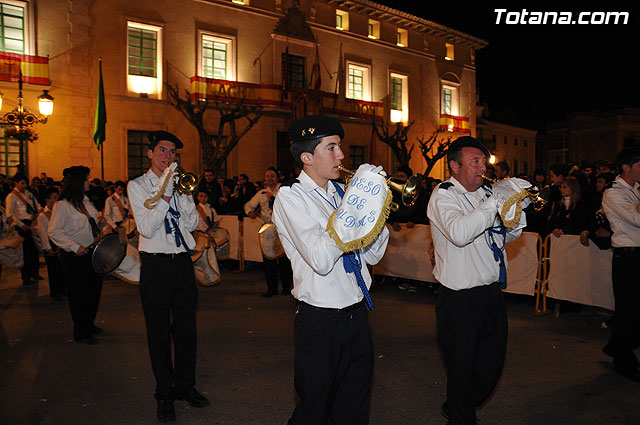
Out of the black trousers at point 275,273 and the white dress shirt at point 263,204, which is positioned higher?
the white dress shirt at point 263,204

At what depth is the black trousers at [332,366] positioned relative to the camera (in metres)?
2.63

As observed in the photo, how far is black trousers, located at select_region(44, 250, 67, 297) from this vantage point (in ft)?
29.8

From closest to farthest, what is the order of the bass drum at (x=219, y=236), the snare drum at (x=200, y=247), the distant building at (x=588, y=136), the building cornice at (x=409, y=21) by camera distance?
the snare drum at (x=200, y=247), the bass drum at (x=219, y=236), the building cornice at (x=409, y=21), the distant building at (x=588, y=136)

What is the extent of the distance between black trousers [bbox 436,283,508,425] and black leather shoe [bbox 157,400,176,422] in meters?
2.37

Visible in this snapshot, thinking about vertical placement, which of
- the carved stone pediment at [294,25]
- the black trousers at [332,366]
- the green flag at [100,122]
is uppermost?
the carved stone pediment at [294,25]

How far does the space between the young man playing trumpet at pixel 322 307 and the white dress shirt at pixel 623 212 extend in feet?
12.1

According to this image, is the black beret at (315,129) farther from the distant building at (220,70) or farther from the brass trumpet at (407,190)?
the distant building at (220,70)

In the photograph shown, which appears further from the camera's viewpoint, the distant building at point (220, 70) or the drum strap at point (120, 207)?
the distant building at point (220, 70)

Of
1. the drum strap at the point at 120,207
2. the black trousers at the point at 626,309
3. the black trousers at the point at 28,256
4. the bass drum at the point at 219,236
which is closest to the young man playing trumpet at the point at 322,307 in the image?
the black trousers at the point at 626,309

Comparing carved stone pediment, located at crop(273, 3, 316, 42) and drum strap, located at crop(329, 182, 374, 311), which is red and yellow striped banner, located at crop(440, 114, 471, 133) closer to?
carved stone pediment, located at crop(273, 3, 316, 42)

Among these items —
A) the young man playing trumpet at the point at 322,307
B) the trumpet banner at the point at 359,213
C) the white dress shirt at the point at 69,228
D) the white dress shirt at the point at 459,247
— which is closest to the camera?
the trumpet banner at the point at 359,213

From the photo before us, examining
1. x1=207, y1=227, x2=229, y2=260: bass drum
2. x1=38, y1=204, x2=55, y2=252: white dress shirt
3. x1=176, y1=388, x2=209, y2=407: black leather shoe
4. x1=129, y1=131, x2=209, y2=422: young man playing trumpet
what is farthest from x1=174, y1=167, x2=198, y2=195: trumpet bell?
x1=38, y1=204, x2=55, y2=252: white dress shirt

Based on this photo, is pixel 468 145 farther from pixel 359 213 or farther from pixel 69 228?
pixel 69 228

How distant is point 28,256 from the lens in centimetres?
1055
